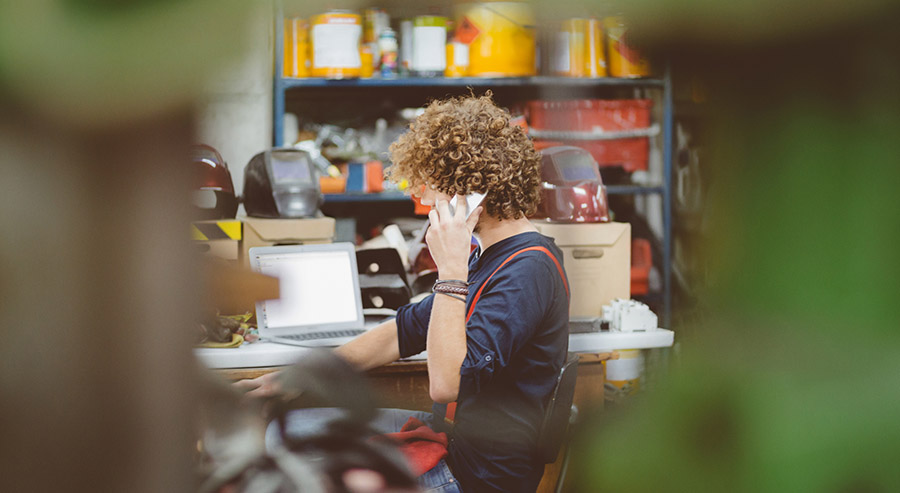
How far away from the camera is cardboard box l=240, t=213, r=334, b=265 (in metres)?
2.99

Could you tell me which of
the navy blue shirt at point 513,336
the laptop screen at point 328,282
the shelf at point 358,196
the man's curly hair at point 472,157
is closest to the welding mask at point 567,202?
the man's curly hair at point 472,157

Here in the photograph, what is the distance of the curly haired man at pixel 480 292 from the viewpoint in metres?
1.58

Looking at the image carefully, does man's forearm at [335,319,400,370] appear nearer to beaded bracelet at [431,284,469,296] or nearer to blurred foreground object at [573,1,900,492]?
beaded bracelet at [431,284,469,296]

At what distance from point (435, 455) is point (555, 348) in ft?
1.65

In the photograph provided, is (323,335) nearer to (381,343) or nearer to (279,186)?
(279,186)

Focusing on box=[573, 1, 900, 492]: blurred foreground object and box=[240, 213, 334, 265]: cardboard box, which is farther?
box=[240, 213, 334, 265]: cardboard box

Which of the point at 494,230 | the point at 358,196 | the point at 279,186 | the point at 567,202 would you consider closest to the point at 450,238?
the point at 494,230

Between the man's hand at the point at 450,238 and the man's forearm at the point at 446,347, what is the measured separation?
3.0 inches

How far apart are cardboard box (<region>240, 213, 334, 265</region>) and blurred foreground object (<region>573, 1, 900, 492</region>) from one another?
2827mm

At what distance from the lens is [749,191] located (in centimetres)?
21

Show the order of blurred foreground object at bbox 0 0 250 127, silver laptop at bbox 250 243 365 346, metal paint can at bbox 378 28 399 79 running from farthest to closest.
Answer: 1. metal paint can at bbox 378 28 399 79
2. silver laptop at bbox 250 243 365 346
3. blurred foreground object at bbox 0 0 250 127

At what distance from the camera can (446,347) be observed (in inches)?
64.1

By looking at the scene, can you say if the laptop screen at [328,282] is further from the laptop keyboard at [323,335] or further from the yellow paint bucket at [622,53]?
the yellow paint bucket at [622,53]

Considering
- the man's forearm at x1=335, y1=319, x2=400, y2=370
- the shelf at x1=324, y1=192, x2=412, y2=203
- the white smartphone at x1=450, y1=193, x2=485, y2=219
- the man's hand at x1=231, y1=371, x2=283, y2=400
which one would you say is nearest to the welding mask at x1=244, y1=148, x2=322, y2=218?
the shelf at x1=324, y1=192, x2=412, y2=203
